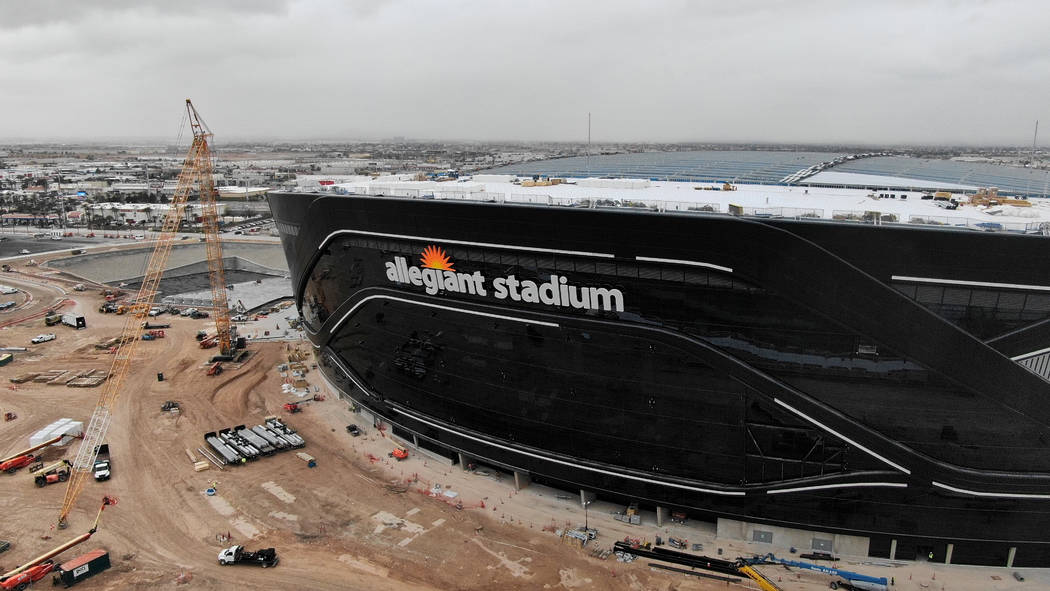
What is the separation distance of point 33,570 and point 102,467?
9.19 meters

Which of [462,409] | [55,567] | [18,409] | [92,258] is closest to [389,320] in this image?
[462,409]

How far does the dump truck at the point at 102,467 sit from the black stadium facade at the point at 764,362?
19.9m

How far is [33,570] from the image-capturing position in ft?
81.7

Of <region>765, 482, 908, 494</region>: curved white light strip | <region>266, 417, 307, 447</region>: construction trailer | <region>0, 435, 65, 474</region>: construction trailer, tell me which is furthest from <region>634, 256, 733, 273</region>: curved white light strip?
<region>0, 435, 65, 474</region>: construction trailer

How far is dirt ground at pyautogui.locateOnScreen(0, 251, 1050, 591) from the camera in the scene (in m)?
24.1

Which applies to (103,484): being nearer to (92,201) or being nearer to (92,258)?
(92,258)

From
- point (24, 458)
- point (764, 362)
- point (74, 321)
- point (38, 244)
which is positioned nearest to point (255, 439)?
point (24, 458)

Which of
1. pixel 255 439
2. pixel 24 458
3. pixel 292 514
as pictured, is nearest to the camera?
pixel 292 514

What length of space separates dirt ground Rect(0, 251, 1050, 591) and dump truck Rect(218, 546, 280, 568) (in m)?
0.37

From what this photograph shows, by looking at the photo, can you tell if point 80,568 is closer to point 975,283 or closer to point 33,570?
point 33,570

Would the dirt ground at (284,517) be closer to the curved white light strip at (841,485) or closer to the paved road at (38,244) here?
the curved white light strip at (841,485)

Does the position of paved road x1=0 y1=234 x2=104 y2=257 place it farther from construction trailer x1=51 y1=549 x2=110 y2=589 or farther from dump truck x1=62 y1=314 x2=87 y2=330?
construction trailer x1=51 y1=549 x2=110 y2=589

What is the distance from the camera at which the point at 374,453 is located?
114 feet

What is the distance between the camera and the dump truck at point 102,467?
1293 inches
